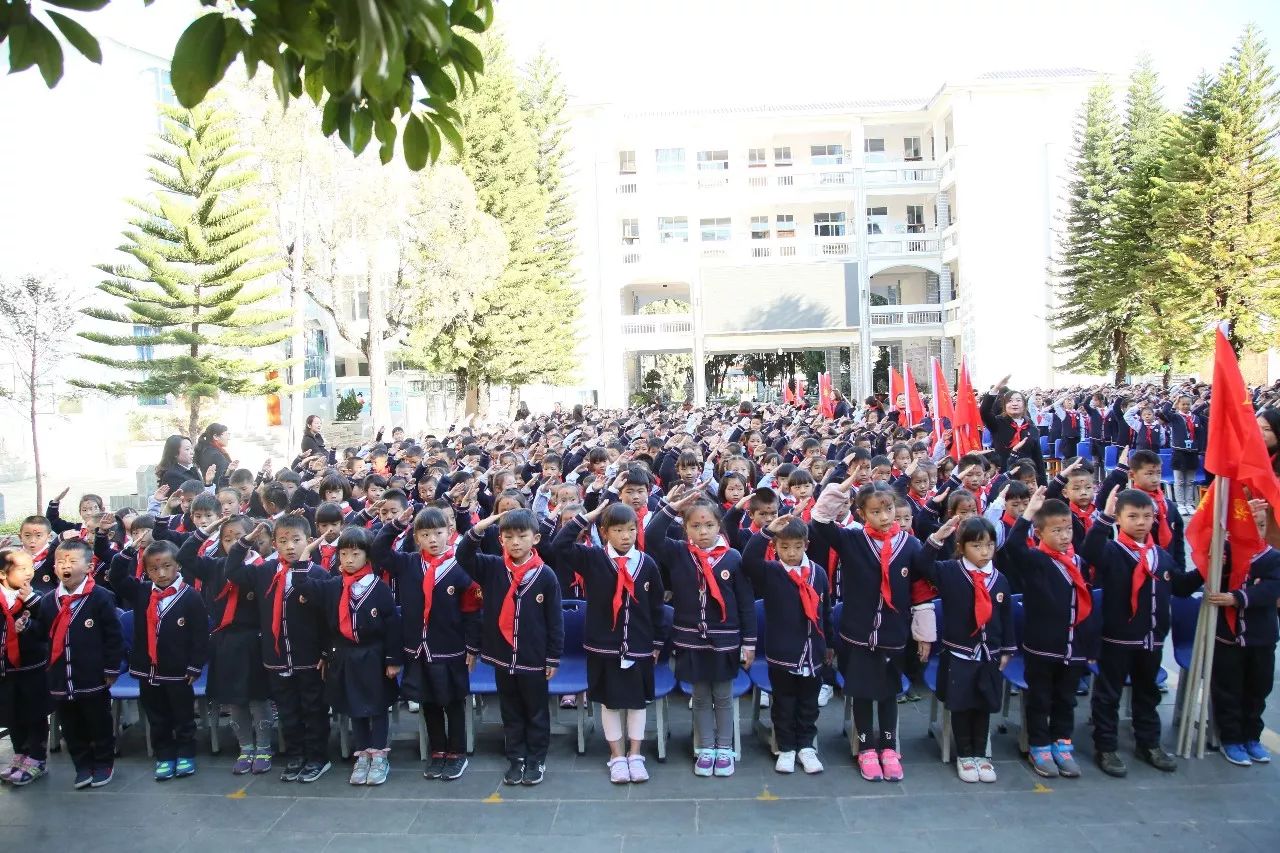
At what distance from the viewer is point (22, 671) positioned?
4.30 metres

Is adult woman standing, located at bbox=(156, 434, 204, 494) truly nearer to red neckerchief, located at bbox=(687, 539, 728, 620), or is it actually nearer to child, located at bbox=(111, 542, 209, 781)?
child, located at bbox=(111, 542, 209, 781)

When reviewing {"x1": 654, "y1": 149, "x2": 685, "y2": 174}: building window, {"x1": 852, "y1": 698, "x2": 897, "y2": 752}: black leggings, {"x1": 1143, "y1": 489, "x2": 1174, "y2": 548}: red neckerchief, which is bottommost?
{"x1": 852, "y1": 698, "x2": 897, "y2": 752}: black leggings

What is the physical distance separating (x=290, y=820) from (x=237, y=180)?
13907mm

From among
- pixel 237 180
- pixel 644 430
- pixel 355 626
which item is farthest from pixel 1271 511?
pixel 237 180

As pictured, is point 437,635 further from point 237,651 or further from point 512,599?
point 237,651

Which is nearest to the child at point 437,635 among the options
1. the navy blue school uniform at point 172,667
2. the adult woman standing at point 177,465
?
the navy blue school uniform at point 172,667

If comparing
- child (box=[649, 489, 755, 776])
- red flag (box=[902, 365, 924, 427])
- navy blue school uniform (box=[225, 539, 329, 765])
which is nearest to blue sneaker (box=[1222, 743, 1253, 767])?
child (box=[649, 489, 755, 776])

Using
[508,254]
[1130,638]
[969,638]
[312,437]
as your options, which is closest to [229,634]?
[969,638]

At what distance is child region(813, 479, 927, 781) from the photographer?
4.05 meters

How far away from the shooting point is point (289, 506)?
20.9 ft

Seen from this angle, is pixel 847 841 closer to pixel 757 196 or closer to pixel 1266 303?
pixel 1266 303

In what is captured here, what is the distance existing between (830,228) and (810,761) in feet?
95.3

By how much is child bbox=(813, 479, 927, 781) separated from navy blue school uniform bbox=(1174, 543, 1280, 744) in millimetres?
1396

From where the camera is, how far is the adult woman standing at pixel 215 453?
841cm
